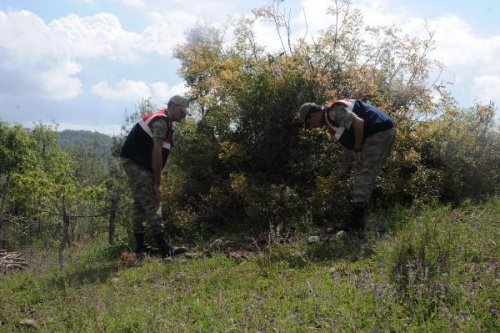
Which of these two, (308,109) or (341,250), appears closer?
(341,250)

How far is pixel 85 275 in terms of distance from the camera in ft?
18.3

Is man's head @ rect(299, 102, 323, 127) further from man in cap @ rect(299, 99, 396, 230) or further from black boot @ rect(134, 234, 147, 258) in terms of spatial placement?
black boot @ rect(134, 234, 147, 258)

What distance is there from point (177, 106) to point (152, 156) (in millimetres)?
690

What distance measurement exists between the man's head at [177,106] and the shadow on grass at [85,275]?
2011 millimetres

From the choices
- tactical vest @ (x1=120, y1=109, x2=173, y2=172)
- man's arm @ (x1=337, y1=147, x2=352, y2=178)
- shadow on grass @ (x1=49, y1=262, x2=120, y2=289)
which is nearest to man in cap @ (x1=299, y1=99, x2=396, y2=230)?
man's arm @ (x1=337, y1=147, x2=352, y2=178)

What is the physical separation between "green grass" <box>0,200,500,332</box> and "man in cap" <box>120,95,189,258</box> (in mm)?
644

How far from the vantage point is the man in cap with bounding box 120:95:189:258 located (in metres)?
5.76

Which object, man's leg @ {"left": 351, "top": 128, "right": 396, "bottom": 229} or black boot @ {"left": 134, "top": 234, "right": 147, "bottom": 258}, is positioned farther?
black boot @ {"left": 134, "top": 234, "right": 147, "bottom": 258}

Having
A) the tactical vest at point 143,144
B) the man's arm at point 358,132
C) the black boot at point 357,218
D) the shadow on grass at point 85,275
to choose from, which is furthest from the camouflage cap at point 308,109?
the shadow on grass at point 85,275

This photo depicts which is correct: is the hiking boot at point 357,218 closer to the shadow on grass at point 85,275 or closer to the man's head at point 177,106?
the man's head at point 177,106

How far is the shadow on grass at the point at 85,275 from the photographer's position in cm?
521

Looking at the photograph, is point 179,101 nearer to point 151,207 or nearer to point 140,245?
point 151,207

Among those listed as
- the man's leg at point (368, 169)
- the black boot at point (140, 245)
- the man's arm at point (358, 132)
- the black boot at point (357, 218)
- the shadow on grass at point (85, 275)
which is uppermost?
the man's arm at point (358, 132)

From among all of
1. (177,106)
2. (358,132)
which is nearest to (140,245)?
(177,106)
